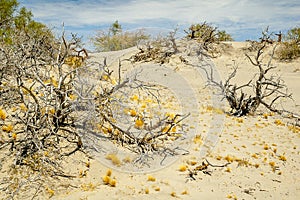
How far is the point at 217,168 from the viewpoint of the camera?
21.1 feet

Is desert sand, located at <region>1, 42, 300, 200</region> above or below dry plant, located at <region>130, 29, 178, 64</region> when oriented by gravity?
below

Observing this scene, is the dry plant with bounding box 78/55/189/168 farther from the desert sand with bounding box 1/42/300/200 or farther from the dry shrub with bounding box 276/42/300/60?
the dry shrub with bounding box 276/42/300/60

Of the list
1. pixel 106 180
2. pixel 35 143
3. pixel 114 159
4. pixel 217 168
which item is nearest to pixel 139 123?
pixel 114 159

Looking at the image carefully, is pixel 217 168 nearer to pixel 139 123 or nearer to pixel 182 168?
pixel 182 168

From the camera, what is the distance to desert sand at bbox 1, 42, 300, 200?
529cm

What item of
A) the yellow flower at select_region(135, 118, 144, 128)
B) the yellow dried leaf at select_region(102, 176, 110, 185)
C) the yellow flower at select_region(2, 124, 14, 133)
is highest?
the yellow flower at select_region(2, 124, 14, 133)

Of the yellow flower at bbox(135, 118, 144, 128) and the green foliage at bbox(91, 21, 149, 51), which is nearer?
the yellow flower at bbox(135, 118, 144, 128)

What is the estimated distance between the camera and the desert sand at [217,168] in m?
5.29

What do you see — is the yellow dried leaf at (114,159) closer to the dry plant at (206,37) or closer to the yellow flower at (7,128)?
the yellow flower at (7,128)

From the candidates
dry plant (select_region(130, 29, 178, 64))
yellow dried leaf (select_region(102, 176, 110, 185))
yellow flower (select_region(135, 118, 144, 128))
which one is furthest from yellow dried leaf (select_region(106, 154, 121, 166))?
dry plant (select_region(130, 29, 178, 64))

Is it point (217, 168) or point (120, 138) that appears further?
point (120, 138)

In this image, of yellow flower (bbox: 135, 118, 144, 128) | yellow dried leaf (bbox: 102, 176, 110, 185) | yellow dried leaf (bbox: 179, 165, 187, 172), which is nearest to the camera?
yellow dried leaf (bbox: 102, 176, 110, 185)

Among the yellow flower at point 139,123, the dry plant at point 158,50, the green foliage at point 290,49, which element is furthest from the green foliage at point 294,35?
the yellow flower at point 139,123

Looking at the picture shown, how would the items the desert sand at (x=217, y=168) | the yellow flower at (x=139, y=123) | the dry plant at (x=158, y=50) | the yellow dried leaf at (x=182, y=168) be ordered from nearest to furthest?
the desert sand at (x=217, y=168), the yellow dried leaf at (x=182, y=168), the yellow flower at (x=139, y=123), the dry plant at (x=158, y=50)
